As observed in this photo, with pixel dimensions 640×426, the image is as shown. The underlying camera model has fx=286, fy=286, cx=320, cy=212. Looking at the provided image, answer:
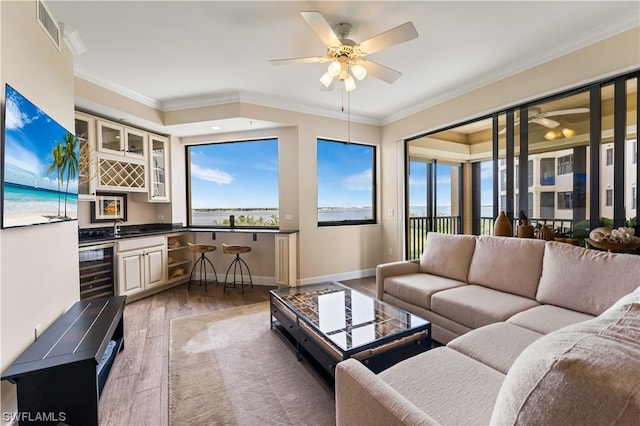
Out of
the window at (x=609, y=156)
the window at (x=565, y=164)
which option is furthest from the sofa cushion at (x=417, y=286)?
the window at (x=609, y=156)

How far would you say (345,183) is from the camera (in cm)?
503

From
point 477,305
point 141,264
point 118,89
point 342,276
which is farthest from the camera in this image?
point 342,276

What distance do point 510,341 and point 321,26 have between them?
242 centimetres

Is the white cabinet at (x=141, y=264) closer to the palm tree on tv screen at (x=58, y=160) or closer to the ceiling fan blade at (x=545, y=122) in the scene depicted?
the palm tree on tv screen at (x=58, y=160)

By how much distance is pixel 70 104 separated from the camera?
2.56 m

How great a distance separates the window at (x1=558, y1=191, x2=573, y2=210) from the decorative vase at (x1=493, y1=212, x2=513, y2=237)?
1.60 feet

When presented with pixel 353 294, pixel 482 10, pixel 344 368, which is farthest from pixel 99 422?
pixel 482 10

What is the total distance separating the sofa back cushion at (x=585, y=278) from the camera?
1925 millimetres

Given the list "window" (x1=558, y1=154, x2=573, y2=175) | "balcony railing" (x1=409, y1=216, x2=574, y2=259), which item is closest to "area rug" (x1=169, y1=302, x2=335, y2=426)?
"balcony railing" (x1=409, y1=216, x2=574, y2=259)

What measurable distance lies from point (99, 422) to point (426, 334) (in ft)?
6.91

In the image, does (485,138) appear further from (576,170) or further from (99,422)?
(99,422)

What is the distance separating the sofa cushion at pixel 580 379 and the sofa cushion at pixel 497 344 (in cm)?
88

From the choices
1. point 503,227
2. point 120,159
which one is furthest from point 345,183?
point 120,159

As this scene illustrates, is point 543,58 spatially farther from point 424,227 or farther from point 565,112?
point 424,227
